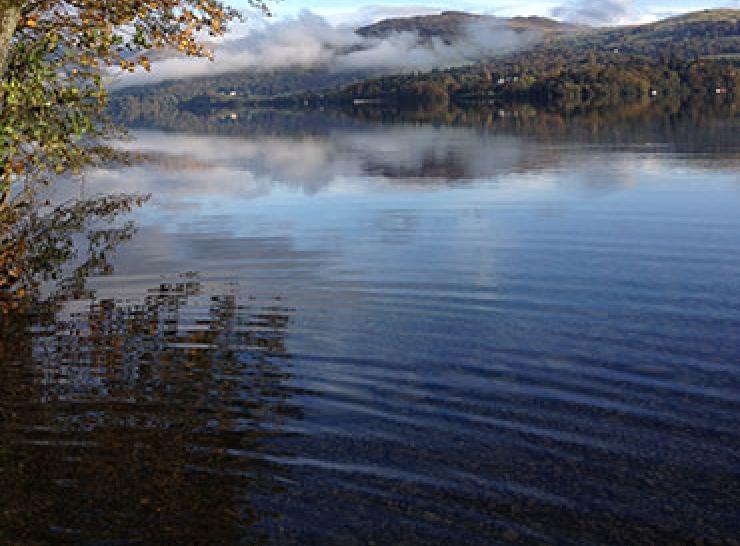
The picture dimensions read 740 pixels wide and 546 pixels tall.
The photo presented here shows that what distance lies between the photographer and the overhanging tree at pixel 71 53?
774 inches

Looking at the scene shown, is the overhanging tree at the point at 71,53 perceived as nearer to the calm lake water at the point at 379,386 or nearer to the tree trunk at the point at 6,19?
the tree trunk at the point at 6,19

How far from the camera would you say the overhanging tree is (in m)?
Result: 19.7

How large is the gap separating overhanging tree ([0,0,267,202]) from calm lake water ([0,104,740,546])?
5.74 metres

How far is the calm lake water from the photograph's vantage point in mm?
12398

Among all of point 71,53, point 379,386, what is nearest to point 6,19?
point 71,53

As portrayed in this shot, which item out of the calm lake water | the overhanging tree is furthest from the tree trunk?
the calm lake water

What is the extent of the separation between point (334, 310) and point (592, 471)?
41.0 feet

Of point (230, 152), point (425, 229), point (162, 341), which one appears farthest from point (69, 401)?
point (230, 152)

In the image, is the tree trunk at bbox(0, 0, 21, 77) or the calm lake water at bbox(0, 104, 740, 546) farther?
the tree trunk at bbox(0, 0, 21, 77)

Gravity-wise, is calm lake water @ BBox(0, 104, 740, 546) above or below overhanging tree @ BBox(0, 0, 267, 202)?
below

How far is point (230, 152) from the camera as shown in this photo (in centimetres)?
11606

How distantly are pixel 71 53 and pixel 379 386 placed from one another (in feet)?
38.7

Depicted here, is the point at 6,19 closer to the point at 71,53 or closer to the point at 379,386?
the point at 71,53

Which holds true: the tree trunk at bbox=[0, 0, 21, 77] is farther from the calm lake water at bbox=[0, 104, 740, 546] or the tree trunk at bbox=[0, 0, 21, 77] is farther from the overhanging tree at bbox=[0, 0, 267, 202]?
the calm lake water at bbox=[0, 104, 740, 546]
